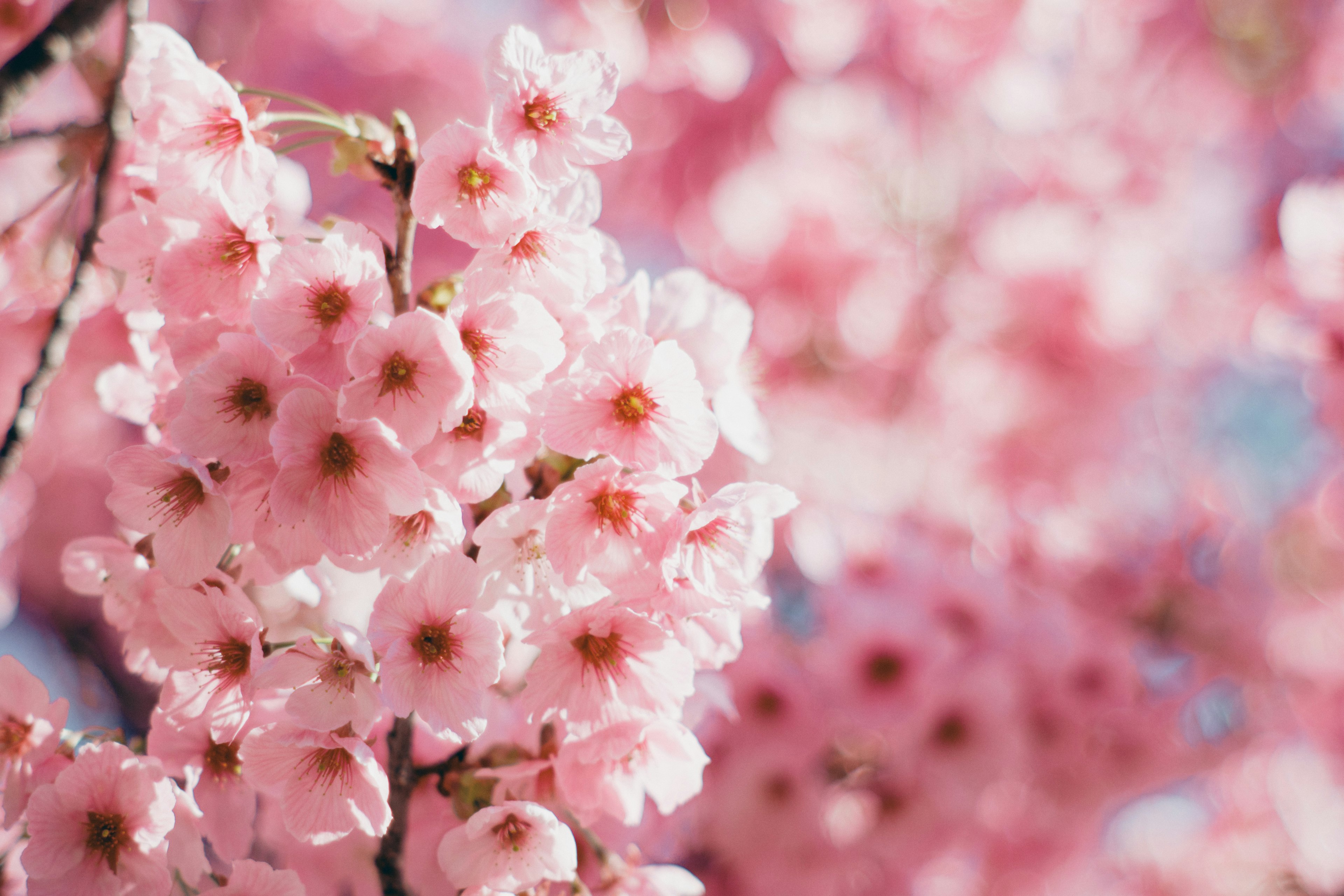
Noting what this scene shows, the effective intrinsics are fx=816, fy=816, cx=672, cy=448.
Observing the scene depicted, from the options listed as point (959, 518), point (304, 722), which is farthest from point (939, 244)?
point (304, 722)

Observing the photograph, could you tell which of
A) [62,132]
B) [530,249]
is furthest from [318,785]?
[62,132]

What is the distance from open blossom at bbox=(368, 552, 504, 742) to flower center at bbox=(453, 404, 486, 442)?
0.09 metres

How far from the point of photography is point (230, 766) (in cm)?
A: 72

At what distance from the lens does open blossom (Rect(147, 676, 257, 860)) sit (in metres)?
0.68

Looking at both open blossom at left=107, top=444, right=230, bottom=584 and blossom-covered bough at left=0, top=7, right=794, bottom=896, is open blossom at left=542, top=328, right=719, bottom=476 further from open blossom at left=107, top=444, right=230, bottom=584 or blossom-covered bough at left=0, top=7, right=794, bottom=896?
open blossom at left=107, top=444, right=230, bottom=584

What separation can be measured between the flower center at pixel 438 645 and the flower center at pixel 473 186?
0.33 metres

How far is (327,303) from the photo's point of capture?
2.03ft

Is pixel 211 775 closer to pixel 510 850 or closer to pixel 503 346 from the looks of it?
pixel 510 850

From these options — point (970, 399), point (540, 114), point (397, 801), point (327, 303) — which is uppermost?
point (540, 114)

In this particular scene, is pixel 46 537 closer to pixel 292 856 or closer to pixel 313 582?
pixel 292 856

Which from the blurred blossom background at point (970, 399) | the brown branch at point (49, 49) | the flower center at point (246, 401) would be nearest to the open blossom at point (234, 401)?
the flower center at point (246, 401)

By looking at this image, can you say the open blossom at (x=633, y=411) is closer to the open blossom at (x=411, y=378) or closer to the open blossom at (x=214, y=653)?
the open blossom at (x=411, y=378)

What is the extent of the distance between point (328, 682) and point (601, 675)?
204 millimetres

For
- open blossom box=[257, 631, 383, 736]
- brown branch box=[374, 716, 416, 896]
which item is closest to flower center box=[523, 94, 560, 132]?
open blossom box=[257, 631, 383, 736]
